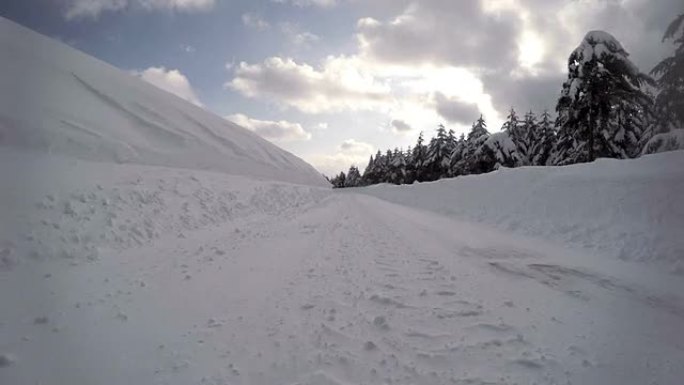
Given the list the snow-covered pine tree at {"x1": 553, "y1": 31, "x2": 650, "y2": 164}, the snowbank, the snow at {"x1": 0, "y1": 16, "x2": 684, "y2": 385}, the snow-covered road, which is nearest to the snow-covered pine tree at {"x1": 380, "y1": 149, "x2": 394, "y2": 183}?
the snow-covered pine tree at {"x1": 553, "y1": 31, "x2": 650, "y2": 164}

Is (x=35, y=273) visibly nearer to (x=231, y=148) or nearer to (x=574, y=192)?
(x=574, y=192)

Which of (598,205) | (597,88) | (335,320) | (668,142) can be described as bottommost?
(335,320)

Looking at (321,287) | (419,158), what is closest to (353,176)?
(419,158)

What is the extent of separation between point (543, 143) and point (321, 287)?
4012cm

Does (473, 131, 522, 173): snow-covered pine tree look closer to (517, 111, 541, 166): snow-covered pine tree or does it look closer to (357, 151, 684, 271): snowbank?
(517, 111, 541, 166): snow-covered pine tree

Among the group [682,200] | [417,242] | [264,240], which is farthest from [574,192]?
[264,240]

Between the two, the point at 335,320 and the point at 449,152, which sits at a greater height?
the point at 449,152

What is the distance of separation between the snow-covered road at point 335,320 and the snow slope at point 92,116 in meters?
7.95

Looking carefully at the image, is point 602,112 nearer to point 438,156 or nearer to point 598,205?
point 598,205

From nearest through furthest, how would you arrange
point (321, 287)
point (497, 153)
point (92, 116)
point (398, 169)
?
1. point (321, 287)
2. point (92, 116)
3. point (497, 153)
4. point (398, 169)

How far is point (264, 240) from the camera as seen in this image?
29.7 ft

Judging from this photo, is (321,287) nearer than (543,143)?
Yes

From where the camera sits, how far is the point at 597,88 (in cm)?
2036

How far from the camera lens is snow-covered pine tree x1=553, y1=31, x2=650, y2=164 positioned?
19.8m
